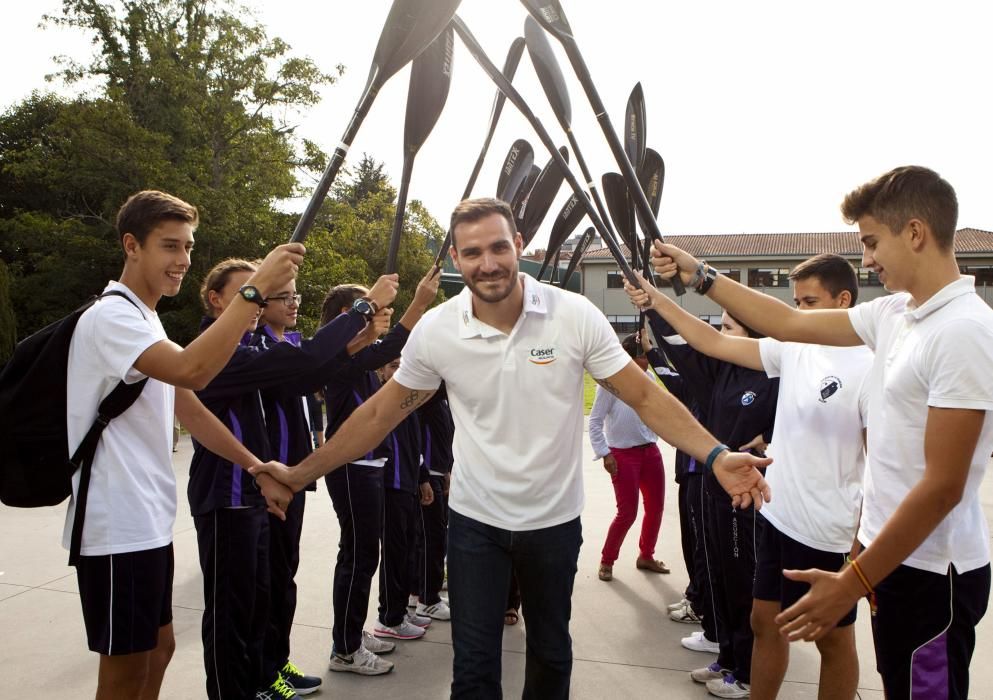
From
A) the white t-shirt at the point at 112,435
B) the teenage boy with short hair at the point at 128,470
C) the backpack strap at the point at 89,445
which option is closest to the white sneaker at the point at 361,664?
the teenage boy with short hair at the point at 128,470

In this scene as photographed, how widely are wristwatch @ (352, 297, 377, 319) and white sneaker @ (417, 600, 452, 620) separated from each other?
90.3 inches

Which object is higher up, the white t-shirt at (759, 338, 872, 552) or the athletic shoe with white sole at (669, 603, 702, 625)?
the white t-shirt at (759, 338, 872, 552)

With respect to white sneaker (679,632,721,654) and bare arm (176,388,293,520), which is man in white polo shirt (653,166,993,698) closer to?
bare arm (176,388,293,520)

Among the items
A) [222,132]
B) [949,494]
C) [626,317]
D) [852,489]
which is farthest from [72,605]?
[626,317]

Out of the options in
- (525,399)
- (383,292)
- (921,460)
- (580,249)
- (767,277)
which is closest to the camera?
(921,460)

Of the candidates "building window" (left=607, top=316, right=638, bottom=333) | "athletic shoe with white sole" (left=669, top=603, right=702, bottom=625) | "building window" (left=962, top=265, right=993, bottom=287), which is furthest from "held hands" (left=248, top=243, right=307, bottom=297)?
"building window" (left=962, top=265, right=993, bottom=287)

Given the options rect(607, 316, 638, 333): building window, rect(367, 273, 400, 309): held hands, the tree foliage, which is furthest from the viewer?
rect(607, 316, 638, 333): building window

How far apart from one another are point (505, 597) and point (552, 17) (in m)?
2.21

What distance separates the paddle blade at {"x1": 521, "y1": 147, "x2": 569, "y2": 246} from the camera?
4570 millimetres

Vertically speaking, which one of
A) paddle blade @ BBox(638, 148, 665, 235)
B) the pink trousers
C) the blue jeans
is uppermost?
→ paddle blade @ BBox(638, 148, 665, 235)

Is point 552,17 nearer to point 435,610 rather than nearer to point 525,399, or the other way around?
point 525,399

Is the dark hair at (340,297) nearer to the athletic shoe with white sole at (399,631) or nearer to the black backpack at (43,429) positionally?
the athletic shoe with white sole at (399,631)

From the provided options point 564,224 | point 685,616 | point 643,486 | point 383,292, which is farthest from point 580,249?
point 685,616

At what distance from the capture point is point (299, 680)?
3.87 meters
